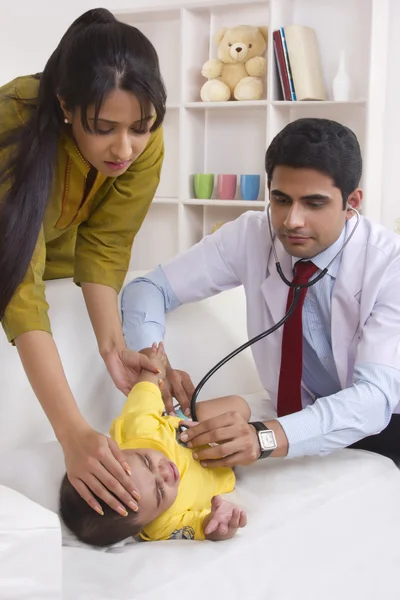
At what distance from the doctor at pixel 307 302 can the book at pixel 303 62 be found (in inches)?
84.0

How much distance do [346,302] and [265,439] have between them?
42cm

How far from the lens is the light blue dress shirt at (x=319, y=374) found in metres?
1.67

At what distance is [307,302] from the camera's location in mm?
1896

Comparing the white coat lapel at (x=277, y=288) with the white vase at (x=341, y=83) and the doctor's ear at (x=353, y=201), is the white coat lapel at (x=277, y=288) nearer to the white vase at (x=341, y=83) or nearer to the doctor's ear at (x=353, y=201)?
the doctor's ear at (x=353, y=201)

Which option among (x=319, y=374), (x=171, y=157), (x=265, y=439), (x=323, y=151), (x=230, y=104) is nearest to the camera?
(x=265, y=439)

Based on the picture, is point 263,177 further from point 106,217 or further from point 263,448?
point 263,448

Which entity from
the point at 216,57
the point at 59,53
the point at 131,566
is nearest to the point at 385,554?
the point at 131,566

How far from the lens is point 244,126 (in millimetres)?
4523

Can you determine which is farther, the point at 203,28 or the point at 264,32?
the point at 203,28

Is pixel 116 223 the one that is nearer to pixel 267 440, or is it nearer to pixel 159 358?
pixel 159 358

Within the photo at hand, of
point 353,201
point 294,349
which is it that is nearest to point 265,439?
point 294,349

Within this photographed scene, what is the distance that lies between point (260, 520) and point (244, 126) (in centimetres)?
335

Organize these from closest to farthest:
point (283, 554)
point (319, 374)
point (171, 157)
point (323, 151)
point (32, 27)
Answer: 1. point (283, 554)
2. point (323, 151)
3. point (319, 374)
4. point (171, 157)
5. point (32, 27)

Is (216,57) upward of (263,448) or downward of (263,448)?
upward
